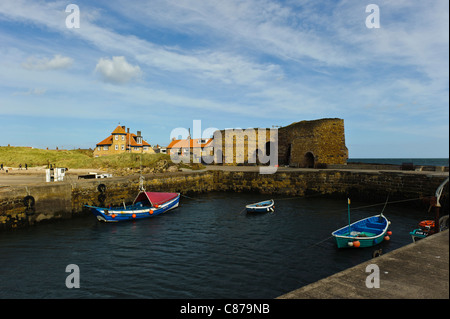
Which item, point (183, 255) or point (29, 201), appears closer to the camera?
point (183, 255)

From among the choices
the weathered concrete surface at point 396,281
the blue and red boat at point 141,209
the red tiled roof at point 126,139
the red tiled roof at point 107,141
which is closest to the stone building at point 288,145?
the blue and red boat at point 141,209

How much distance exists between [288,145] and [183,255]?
33.9 m

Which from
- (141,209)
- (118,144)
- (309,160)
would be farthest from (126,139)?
(141,209)

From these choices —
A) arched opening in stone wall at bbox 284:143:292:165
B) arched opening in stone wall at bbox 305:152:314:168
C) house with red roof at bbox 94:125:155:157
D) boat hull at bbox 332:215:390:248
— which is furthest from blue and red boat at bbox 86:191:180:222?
house with red roof at bbox 94:125:155:157

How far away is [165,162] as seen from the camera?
4159 centimetres

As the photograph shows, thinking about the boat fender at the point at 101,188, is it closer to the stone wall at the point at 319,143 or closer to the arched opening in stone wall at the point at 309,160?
the stone wall at the point at 319,143

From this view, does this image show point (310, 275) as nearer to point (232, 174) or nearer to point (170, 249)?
point (170, 249)

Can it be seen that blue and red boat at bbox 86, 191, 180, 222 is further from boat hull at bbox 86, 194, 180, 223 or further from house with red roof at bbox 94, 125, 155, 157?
house with red roof at bbox 94, 125, 155, 157

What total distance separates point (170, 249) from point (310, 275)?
655 centimetres

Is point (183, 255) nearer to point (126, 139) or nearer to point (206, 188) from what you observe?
point (206, 188)

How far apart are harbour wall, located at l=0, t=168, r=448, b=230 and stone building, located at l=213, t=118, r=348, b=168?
8407 millimetres

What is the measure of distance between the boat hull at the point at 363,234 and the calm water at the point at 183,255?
1.27ft

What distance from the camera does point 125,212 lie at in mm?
18922

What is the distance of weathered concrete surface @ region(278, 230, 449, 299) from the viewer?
14.2 feet
